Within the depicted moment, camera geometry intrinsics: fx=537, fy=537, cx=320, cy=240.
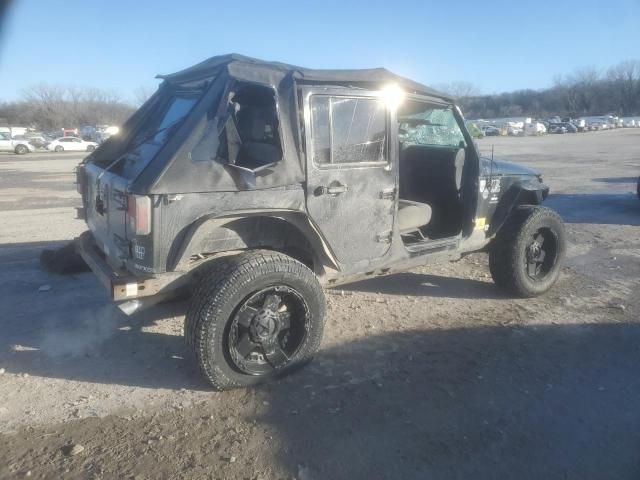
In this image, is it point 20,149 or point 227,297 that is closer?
point 227,297

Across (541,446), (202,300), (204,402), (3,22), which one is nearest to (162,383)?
(204,402)

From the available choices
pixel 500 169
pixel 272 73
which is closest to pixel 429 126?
pixel 500 169

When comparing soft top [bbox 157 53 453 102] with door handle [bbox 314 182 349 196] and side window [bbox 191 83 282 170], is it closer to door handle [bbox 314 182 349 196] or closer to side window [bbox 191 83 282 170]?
side window [bbox 191 83 282 170]

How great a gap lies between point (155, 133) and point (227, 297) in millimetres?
1410

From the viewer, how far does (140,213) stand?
3150 millimetres

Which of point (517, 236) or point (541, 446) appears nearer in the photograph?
point (541, 446)

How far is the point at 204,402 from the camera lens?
11.2 ft

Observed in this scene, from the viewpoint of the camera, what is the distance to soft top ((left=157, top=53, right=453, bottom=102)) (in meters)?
3.58

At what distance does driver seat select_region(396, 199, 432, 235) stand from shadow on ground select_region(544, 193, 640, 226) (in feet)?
17.7

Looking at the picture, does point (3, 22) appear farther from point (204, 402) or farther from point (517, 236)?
point (517, 236)

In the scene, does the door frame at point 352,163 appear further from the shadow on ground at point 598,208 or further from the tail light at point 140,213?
the shadow on ground at point 598,208

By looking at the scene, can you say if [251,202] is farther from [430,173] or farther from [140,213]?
[430,173]

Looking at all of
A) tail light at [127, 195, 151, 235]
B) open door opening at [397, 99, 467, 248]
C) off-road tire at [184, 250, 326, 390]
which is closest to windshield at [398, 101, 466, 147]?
open door opening at [397, 99, 467, 248]

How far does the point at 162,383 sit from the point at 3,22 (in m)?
4.74
